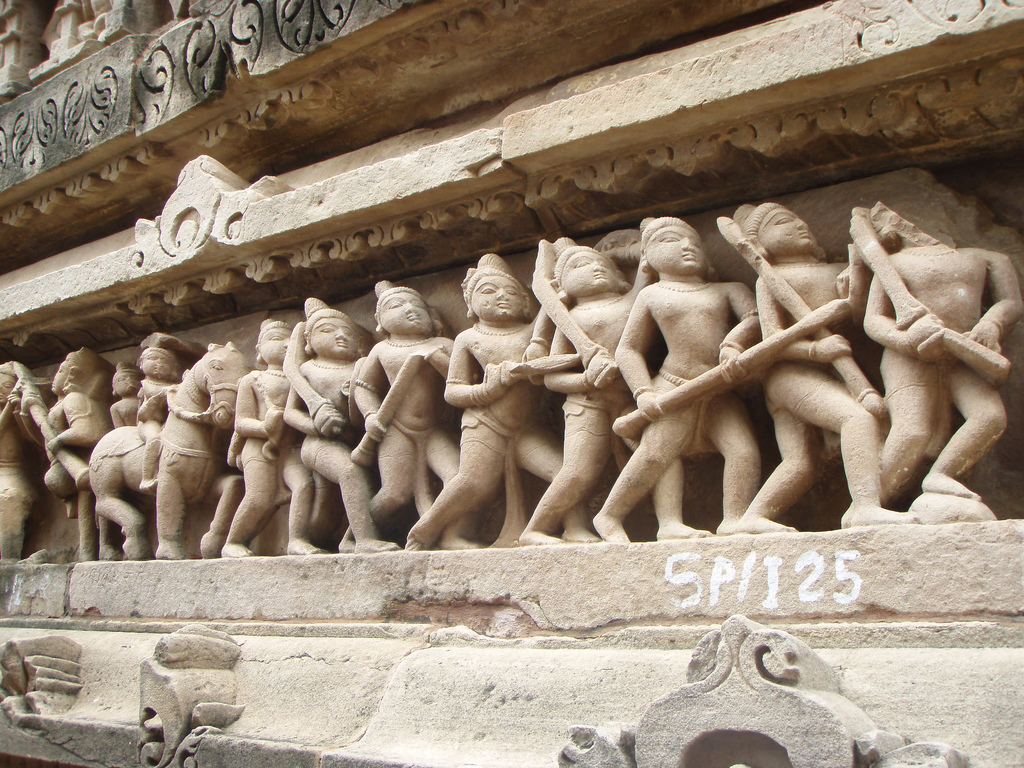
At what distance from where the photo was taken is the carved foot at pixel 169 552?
459 cm

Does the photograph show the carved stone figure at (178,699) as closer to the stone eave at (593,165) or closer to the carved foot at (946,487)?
the stone eave at (593,165)

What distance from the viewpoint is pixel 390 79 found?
479cm

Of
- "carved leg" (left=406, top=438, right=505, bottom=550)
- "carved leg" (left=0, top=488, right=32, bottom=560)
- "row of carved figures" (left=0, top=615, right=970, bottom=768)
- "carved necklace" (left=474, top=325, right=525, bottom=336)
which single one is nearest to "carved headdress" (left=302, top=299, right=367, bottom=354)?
"carved necklace" (left=474, top=325, right=525, bottom=336)

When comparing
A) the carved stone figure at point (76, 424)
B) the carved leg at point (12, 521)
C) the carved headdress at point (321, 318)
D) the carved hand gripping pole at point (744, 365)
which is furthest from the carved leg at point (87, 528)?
the carved hand gripping pole at point (744, 365)

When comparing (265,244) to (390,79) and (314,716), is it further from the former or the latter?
(314,716)

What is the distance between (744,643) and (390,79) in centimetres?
358

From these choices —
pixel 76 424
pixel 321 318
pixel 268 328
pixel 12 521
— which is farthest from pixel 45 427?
pixel 321 318

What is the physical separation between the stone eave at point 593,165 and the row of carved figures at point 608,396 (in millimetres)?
280

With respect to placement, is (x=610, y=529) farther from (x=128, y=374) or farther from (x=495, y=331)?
(x=128, y=374)

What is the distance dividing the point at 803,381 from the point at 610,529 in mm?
855

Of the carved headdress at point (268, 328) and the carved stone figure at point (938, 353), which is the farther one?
the carved headdress at point (268, 328)

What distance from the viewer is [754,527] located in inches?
116

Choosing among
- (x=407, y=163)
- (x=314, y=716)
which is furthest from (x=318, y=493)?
(x=407, y=163)

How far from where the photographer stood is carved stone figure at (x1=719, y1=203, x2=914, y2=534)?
9.50 ft
